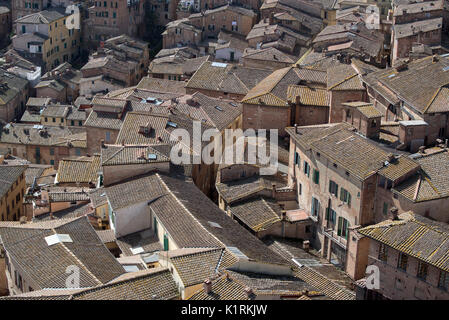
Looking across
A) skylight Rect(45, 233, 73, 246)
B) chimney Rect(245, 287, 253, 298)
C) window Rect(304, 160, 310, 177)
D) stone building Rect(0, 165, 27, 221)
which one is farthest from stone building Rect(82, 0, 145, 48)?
chimney Rect(245, 287, 253, 298)

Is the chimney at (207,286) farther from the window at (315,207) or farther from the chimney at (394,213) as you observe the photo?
the window at (315,207)

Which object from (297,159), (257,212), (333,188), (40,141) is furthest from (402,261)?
(40,141)

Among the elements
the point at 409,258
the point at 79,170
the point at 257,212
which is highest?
the point at 409,258

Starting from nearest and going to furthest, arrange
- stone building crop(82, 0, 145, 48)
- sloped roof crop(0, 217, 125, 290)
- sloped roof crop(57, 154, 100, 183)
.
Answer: sloped roof crop(0, 217, 125, 290) → sloped roof crop(57, 154, 100, 183) → stone building crop(82, 0, 145, 48)

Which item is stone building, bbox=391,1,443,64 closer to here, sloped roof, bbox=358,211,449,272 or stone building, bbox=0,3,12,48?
sloped roof, bbox=358,211,449,272

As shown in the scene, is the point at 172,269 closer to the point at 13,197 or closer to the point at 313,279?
the point at 313,279

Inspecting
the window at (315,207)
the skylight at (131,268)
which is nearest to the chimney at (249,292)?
the skylight at (131,268)

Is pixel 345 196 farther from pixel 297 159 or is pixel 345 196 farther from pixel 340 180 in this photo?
pixel 297 159

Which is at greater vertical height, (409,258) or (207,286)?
(409,258)
